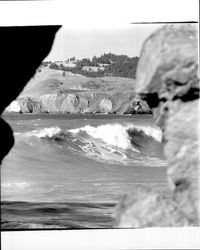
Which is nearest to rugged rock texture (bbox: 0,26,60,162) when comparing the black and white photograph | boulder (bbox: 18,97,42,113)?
the black and white photograph

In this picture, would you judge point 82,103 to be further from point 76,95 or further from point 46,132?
point 46,132

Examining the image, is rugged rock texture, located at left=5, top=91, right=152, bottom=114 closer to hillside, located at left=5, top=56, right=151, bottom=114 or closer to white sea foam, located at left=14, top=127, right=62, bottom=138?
hillside, located at left=5, top=56, right=151, bottom=114

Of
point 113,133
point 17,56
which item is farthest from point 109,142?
point 17,56

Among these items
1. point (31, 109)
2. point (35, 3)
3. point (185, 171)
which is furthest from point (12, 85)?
point (185, 171)

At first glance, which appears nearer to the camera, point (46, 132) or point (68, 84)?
point (46, 132)

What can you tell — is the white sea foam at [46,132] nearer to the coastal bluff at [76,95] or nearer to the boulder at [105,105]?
the coastal bluff at [76,95]

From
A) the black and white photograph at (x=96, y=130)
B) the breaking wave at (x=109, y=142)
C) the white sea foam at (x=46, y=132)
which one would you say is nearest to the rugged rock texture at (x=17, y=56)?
the black and white photograph at (x=96, y=130)
